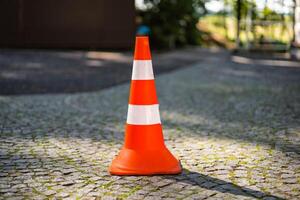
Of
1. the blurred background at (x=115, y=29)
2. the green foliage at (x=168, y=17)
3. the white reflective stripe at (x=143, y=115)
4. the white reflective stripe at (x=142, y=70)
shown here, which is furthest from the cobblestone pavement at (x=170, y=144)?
the green foliage at (x=168, y=17)

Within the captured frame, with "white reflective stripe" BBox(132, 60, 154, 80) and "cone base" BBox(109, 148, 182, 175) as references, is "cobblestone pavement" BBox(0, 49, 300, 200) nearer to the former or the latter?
"cone base" BBox(109, 148, 182, 175)

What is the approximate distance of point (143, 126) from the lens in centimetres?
394

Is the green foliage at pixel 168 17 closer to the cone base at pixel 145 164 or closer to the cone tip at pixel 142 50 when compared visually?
the cone tip at pixel 142 50

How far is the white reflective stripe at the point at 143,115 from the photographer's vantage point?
3943 mm

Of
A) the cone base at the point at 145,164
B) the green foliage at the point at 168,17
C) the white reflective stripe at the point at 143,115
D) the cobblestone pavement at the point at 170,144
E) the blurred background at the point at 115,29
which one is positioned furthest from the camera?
the green foliage at the point at 168,17

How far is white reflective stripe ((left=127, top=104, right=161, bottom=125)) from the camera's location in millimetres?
3943

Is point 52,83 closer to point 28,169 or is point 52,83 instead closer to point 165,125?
point 165,125

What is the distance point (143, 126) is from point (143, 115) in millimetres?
77

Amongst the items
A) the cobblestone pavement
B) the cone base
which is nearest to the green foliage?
the cobblestone pavement

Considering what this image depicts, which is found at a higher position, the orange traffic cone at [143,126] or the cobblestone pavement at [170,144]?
the orange traffic cone at [143,126]

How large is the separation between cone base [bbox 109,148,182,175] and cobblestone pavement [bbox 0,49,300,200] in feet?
0.22

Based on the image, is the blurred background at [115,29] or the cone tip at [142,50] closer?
the cone tip at [142,50]

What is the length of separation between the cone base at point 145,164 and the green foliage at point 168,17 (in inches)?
580

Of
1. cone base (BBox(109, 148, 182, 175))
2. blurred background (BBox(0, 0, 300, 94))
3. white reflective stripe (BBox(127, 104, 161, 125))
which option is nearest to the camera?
cone base (BBox(109, 148, 182, 175))
